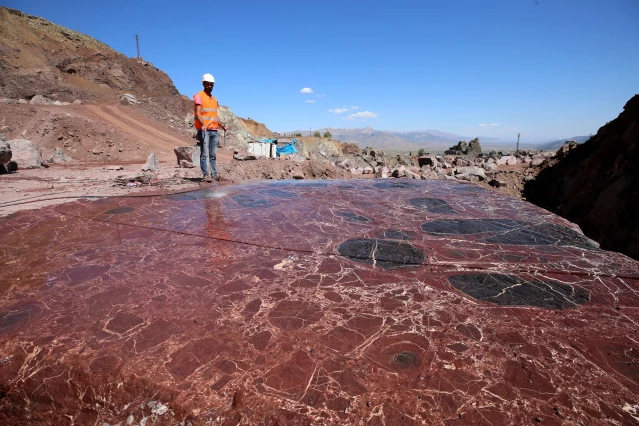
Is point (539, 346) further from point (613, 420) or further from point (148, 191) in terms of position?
point (148, 191)

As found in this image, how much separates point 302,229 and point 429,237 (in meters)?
1.25

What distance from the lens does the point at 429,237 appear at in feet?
10.3

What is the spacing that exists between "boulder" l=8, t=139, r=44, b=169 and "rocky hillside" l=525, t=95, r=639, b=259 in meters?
14.3

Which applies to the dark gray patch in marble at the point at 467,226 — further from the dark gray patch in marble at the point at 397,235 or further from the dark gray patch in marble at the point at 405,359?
the dark gray patch in marble at the point at 405,359

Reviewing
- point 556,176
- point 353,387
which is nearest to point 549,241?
point 353,387

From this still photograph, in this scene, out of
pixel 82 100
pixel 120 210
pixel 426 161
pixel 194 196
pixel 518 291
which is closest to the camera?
pixel 518 291

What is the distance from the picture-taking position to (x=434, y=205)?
4418 millimetres

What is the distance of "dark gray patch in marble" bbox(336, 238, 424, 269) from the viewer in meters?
2.57

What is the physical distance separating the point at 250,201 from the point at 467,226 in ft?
9.54

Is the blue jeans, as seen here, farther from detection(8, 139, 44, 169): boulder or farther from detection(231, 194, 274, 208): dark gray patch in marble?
detection(8, 139, 44, 169): boulder

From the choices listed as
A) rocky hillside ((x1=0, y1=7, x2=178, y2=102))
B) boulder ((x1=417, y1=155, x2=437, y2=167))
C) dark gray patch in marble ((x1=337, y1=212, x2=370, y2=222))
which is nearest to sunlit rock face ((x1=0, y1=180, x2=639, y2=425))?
dark gray patch in marble ((x1=337, y1=212, x2=370, y2=222))

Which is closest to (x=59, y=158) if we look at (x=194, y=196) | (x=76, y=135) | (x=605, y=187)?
(x=76, y=135)

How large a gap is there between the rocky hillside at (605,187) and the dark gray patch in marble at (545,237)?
493cm

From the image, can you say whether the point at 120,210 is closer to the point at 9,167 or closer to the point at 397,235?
the point at 397,235
